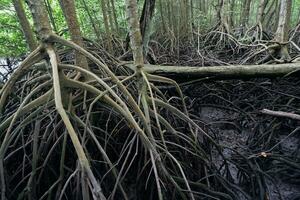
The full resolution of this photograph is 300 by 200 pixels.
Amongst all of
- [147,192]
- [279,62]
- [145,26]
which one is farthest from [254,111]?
[147,192]

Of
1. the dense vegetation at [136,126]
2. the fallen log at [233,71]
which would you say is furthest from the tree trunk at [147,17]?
the fallen log at [233,71]

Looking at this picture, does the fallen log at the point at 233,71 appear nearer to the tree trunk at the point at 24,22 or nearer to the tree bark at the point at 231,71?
the tree bark at the point at 231,71

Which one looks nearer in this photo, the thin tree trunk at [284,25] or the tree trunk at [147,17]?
the tree trunk at [147,17]

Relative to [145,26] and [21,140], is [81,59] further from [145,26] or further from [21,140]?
[145,26]

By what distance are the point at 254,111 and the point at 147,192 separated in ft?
5.48

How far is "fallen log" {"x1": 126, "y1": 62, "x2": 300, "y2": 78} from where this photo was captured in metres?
3.07

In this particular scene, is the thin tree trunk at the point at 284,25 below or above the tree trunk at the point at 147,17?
below

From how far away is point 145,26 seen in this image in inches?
128

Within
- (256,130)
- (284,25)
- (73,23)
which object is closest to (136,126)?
(73,23)

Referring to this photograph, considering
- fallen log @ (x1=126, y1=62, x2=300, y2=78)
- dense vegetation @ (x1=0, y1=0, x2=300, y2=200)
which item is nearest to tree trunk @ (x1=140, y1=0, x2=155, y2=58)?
dense vegetation @ (x1=0, y1=0, x2=300, y2=200)

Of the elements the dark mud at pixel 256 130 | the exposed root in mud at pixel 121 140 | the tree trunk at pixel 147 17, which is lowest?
the dark mud at pixel 256 130

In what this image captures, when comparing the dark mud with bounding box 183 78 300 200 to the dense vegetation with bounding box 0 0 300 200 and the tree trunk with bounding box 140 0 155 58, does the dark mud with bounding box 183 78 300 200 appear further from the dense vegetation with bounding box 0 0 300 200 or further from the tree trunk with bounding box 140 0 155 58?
the tree trunk with bounding box 140 0 155 58

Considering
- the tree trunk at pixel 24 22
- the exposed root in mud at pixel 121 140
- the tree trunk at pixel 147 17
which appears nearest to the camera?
the exposed root in mud at pixel 121 140

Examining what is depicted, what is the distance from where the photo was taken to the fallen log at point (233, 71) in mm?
3070
